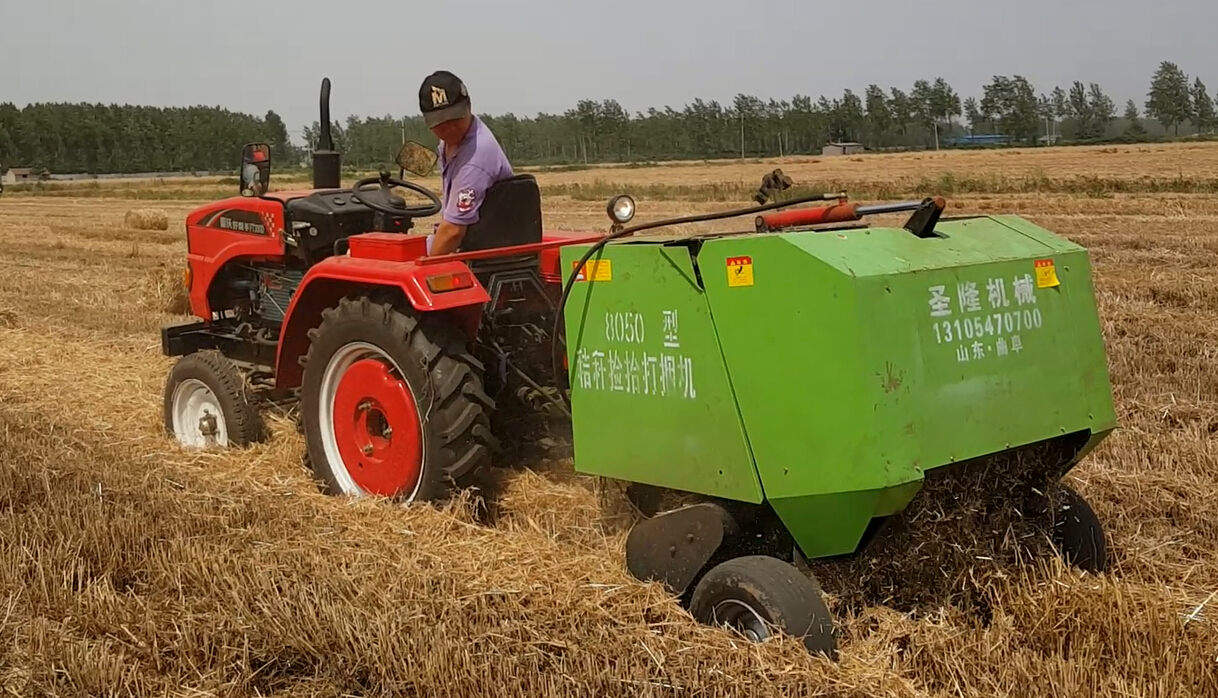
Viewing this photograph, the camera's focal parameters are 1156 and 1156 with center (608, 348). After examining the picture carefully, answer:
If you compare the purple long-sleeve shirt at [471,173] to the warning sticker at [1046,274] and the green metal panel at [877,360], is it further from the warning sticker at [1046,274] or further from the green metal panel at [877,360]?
the warning sticker at [1046,274]

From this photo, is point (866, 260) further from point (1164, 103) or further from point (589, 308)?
point (1164, 103)

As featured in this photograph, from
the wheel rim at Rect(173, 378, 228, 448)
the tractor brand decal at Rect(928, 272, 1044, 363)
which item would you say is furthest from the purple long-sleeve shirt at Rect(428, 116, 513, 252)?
the tractor brand decal at Rect(928, 272, 1044, 363)

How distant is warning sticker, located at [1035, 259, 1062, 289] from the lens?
3.51 metres

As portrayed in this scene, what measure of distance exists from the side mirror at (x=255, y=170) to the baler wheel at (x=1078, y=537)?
13.6ft

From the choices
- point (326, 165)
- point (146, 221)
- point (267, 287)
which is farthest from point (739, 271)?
point (146, 221)

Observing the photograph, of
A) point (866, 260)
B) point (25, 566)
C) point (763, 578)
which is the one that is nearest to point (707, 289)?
point (866, 260)

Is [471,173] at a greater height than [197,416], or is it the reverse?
[471,173]

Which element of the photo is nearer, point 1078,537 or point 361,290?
point 1078,537

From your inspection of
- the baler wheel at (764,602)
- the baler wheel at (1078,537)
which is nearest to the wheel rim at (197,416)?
the baler wheel at (764,602)

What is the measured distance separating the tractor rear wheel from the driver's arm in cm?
32

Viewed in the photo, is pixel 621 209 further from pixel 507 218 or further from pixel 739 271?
pixel 739 271

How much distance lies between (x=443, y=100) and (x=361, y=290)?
Result: 0.85 metres

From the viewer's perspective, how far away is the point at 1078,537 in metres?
3.80

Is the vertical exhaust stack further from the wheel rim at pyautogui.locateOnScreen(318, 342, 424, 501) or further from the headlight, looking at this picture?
the headlight
